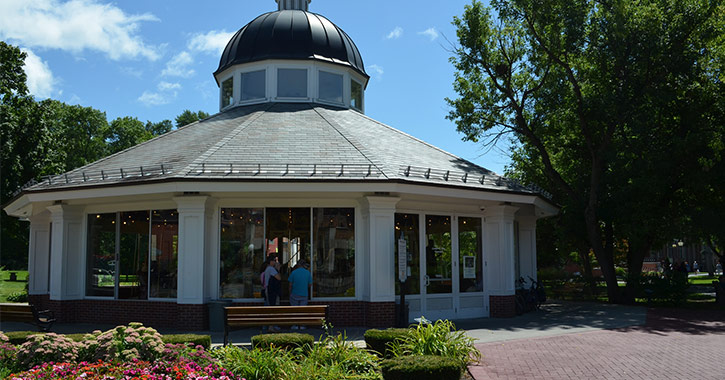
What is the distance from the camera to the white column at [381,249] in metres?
13.7

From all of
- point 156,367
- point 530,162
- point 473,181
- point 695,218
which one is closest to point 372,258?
point 473,181

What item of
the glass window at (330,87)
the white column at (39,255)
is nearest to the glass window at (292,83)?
the glass window at (330,87)

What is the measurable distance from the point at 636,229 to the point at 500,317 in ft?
25.4

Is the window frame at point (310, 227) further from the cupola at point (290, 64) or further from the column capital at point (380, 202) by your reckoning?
the cupola at point (290, 64)

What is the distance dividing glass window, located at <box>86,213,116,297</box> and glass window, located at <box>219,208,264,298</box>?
134 inches

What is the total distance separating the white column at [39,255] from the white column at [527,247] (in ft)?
51.7

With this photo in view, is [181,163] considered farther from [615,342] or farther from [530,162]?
[530,162]

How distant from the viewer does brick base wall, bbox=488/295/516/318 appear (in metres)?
16.1

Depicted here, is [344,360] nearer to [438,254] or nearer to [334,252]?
[334,252]

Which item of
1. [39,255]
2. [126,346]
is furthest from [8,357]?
[39,255]

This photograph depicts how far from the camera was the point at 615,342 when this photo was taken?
11.4 meters

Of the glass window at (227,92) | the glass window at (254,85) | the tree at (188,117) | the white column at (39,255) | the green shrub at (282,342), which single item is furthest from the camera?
the tree at (188,117)

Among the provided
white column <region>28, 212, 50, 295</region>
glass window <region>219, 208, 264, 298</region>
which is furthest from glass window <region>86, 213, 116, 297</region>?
white column <region>28, 212, 50, 295</region>

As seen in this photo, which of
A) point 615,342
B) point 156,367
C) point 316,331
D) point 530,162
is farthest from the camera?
point 530,162
